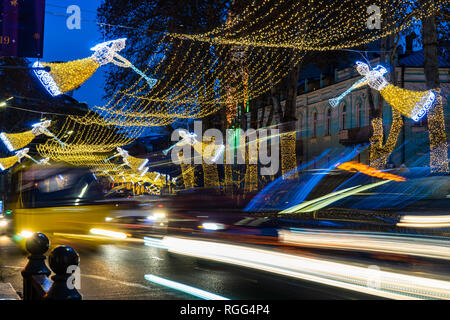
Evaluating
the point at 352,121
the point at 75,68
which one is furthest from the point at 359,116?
the point at 75,68

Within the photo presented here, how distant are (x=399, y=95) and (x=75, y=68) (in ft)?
48.0

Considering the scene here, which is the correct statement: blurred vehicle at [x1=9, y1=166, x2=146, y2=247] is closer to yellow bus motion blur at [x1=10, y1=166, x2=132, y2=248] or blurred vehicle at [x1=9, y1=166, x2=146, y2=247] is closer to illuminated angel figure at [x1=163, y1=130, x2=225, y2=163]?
yellow bus motion blur at [x1=10, y1=166, x2=132, y2=248]

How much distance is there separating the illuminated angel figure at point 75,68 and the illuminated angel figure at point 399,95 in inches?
391

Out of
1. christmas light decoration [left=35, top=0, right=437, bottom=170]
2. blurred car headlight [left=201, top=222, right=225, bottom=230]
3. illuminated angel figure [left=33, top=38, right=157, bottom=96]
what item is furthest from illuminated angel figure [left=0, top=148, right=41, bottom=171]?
blurred car headlight [left=201, top=222, right=225, bottom=230]

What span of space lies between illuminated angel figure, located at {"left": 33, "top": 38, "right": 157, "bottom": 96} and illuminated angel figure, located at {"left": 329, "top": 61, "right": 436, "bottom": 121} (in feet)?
32.5

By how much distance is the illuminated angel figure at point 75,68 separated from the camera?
17.5m

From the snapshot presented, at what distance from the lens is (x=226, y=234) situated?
9.77m

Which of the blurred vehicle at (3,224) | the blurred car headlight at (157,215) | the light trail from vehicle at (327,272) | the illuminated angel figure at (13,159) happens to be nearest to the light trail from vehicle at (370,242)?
the light trail from vehicle at (327,272)

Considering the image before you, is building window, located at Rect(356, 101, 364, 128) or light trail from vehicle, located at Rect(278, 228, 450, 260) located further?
building window, located at Rect(356, 101, 364, 128)

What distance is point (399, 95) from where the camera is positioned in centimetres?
2547

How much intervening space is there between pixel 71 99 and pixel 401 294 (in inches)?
1859

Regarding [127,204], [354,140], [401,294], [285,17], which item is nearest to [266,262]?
[401,294]

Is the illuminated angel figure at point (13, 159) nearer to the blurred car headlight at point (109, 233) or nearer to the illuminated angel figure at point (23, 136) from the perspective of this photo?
the illuminated angel figure at point (23, 136)

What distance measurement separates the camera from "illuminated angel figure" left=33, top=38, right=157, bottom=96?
17.5 m
